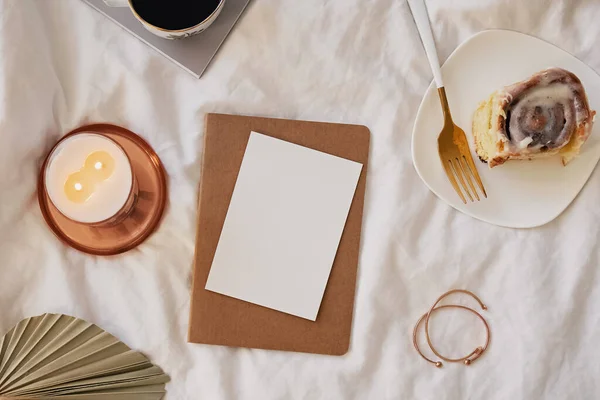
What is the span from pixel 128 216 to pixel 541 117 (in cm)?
46

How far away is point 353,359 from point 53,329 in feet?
1.10

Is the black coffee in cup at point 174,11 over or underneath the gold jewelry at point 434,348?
over

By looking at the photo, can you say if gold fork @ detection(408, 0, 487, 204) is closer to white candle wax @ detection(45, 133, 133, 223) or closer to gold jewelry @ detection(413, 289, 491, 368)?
gold jewelry @ detection(413, 289, 491, 368)

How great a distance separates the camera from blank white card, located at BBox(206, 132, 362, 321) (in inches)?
27.2

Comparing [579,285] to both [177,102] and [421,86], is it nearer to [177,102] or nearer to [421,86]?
[421,86]

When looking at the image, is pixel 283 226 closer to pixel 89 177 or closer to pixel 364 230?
pixel 364 230

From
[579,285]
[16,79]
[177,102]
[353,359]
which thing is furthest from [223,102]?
[579,285]

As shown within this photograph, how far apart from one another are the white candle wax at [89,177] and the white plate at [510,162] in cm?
33

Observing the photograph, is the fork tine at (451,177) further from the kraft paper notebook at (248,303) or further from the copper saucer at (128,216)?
the copper saucer at (128,216)

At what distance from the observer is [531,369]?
2.25 feet

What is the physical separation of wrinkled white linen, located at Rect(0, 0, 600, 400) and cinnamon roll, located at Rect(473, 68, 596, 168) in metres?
0.07

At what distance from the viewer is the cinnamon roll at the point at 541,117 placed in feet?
2.08

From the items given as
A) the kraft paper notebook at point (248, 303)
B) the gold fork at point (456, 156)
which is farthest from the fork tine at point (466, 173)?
the kraft paper notebook at point (248, 303)

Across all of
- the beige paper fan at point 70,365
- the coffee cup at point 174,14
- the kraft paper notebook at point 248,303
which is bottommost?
the beige paper fan at point 70,365
